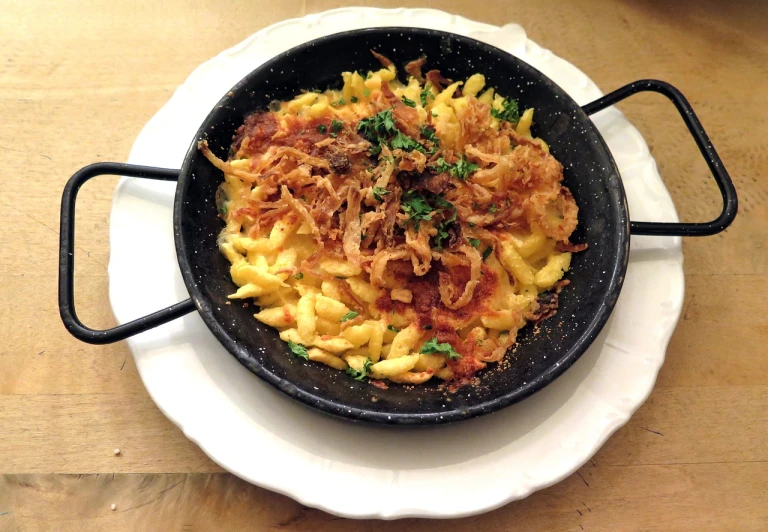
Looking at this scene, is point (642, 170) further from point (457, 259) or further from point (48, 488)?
point (48, 488)

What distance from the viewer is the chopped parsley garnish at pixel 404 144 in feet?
7.09

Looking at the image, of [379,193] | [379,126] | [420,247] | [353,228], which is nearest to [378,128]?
[379,126]

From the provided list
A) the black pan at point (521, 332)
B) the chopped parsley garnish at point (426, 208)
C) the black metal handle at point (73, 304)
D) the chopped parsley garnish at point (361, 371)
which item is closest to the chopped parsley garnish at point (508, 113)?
the black pan at point (521, 332)

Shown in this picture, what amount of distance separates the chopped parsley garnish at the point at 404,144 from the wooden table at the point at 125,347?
4.23ft

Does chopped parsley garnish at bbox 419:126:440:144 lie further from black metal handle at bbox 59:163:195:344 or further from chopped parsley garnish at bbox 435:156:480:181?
black metal handle at bbox 59:163:195:344

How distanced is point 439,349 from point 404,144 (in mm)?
768

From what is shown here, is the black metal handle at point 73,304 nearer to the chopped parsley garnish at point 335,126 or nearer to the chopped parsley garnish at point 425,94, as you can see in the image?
the chopped parsley garnish at point 335,126

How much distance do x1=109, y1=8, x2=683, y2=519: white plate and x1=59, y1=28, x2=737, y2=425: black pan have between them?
17 cm

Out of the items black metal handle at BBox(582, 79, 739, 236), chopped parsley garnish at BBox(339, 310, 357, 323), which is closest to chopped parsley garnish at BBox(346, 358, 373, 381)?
chopped parsley garnish at BBox(339, 310, 357, 323)

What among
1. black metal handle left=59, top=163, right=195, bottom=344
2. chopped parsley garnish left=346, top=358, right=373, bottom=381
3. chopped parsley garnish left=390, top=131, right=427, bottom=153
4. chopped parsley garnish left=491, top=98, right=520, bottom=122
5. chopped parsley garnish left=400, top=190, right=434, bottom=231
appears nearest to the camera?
black metal handle left=59, top=163, right=195, bottom=344

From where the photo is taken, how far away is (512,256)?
82.1 inches

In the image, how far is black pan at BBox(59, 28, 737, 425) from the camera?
1827mm

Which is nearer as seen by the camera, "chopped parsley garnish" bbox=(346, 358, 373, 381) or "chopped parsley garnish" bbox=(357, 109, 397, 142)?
"chopped parsley garnish" bbox=(346, 358, 373, 381)

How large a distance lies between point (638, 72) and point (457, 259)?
170 centimetres
